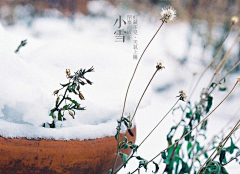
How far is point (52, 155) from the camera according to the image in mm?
1195

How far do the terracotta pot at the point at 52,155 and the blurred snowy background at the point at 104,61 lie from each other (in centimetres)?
3

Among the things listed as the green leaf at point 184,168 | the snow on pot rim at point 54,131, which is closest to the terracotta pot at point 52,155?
the snow on pot rim at point 54,131

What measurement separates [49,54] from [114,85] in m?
0.32

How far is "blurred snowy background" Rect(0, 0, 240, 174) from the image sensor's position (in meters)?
1.19

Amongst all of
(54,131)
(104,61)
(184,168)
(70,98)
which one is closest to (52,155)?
(54,131)

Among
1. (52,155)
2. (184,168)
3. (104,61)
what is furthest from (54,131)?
(184,168)

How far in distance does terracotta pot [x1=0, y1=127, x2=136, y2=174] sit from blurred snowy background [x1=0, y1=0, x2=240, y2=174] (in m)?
0.03

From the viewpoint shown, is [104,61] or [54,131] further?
[104,61]

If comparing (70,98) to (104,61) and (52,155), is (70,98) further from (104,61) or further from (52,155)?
(104,61)

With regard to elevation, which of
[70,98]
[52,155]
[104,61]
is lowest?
[52,155]

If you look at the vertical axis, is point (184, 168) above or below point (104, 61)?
below

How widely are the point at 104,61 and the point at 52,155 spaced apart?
1.64ft

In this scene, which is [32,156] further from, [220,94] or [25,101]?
[220,94]

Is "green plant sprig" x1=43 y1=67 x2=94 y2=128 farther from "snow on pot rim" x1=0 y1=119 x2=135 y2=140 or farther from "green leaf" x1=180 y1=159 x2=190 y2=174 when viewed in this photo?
"green leaf" x1=180 y1=159 x2=190 y2=174
